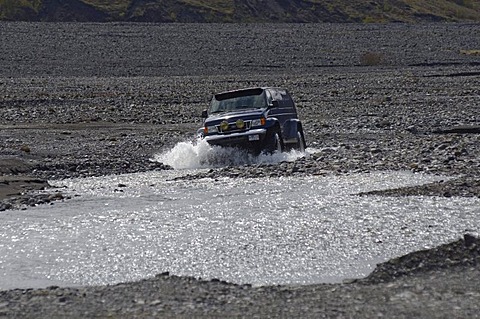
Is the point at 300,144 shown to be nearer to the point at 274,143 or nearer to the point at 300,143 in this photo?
the point at 300,143

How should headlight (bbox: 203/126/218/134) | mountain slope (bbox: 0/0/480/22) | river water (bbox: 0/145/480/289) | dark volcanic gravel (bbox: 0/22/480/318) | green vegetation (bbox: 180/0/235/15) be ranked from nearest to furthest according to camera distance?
dark volcanic gravel (bbox: 0/22/480/318)
river water (bbox: 0/145/480/289)
headlight (bbox: 203/126/218/134)
mountain slope (bbox: 0/0/480/22)
green vegetation (bbox: 180/0/235/15)

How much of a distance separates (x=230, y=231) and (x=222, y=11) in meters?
65.8

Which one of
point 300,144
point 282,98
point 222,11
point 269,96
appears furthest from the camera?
point 222,11

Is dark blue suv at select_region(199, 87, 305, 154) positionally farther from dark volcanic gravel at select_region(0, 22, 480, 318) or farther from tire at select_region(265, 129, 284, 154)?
dark volcanic gravel at select_region(0, 22, 480, 318)

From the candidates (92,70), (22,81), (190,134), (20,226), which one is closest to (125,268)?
(20,226)

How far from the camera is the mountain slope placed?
73.7 meters

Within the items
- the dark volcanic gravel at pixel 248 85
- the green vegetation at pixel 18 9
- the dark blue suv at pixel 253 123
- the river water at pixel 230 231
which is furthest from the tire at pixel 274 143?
the green vegetation at pixel 18 9

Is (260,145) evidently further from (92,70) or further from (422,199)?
(92,70)

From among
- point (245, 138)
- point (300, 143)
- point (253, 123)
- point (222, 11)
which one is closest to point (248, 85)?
point (300, 143)

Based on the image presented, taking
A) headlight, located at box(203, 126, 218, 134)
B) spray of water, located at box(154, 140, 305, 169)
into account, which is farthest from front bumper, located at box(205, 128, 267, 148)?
headlight, located at box(203, 126, 218, 134)

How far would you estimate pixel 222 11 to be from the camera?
77875 mm

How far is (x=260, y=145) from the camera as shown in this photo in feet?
69.7

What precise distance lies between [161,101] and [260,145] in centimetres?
1732

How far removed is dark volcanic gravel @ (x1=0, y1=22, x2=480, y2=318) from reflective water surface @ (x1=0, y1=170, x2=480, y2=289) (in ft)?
2.25
